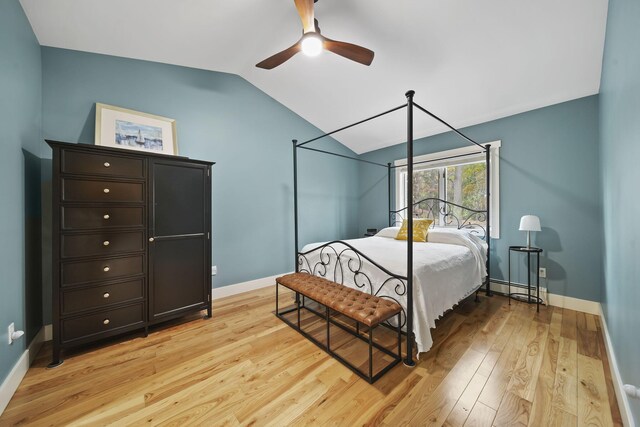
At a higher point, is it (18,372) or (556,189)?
(556,189)

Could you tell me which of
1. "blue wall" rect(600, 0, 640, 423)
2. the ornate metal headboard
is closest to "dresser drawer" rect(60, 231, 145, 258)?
"blue wall" rect(600, 0, 640, 423)

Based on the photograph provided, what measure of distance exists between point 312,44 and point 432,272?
6.92 ft

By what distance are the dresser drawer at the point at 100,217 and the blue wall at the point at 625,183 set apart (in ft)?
10.6

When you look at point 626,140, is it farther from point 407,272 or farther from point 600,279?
point 600,279

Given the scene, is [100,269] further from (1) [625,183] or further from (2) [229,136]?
(1) [625,183]

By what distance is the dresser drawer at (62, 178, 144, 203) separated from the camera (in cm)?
184

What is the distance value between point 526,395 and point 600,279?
1.93 metres

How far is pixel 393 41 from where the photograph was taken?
2398 millimetres

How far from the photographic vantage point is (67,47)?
7.33 feet

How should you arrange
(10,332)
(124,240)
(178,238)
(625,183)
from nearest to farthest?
(625,183), (10,332), (124,240), (178,238)

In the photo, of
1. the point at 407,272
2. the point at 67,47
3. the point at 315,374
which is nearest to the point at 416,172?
the point at 407,272

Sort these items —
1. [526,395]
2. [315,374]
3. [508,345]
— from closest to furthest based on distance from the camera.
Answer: [526,395], [315,374], [508,345]

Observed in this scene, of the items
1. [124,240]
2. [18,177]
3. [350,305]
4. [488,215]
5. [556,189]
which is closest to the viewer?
[18,177]

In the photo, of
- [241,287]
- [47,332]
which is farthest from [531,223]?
[47,332]
